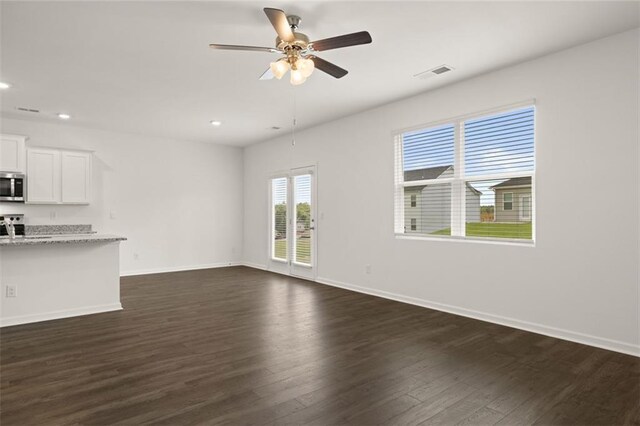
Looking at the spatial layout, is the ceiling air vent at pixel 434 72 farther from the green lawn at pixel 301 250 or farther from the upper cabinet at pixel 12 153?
the upper cabinet at pixel 12 153

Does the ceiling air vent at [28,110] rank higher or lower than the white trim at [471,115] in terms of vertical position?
higher

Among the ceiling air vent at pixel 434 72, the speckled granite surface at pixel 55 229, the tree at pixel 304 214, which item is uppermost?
the ceiling air vent at pixel 434 72

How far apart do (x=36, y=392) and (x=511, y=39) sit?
4.77 metres

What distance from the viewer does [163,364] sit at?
303cm

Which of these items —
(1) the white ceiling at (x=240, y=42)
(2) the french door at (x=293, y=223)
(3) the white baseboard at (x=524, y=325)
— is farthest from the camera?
(2) the french door at (x=293, y=223)

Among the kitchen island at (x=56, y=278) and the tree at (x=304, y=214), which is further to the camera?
the tree at (x=304, y=214)

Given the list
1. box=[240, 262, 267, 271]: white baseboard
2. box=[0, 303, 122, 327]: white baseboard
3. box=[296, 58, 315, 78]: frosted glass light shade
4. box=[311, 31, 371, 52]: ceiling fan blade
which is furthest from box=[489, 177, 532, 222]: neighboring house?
box=[240, 262, 267, 271]: white baseboard

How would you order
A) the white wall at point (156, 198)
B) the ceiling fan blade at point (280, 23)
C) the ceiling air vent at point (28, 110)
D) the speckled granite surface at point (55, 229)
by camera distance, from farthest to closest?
the white wall at point (156, 198), the speckled granite surface at point (55, 229), the ceiling air vent at point (28, 110), the ceiling fan blade at point (280, 23)

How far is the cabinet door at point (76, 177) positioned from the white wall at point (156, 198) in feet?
1.16

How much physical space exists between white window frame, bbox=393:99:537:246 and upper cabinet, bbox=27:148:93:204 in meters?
5.45

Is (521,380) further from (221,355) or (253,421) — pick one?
(221,355)

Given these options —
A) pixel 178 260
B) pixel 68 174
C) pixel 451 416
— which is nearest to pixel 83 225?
pixel 68 174

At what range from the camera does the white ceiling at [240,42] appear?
118 inches

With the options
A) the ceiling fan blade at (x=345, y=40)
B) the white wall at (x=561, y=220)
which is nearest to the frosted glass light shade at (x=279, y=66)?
the ceiling fan blade at (x=345, y=40)
